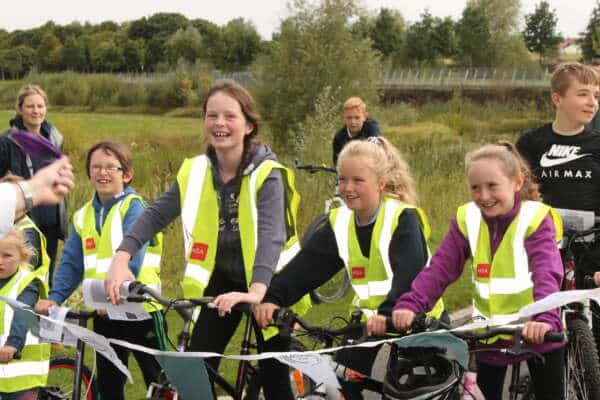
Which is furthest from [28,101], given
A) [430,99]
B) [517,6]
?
[517,6]

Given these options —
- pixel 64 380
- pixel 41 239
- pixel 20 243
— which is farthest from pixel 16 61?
pixel 20 243

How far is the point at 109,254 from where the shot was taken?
197 inches

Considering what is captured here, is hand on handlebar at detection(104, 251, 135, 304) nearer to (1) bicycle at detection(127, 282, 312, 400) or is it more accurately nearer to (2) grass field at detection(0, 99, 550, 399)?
(1) bicycle at detection(127, 282, 312, 400)

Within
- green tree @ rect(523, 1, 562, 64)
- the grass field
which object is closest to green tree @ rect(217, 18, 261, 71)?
green tree @ rect(523, 1, 562, 64)

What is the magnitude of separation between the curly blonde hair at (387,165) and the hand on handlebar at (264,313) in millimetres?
880

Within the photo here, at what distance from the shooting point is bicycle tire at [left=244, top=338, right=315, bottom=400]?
4398 mm

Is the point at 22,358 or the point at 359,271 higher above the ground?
the point at 359,271

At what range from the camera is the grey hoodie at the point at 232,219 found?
409 cm

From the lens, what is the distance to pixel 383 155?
4.34 meters

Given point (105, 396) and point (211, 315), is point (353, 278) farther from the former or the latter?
point (105, 396)

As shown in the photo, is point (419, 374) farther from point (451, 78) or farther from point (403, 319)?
point (451, 78)

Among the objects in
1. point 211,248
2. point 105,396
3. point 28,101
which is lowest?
point 105,396

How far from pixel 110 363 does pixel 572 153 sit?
127 inches

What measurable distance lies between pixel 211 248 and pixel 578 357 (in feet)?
6.85
